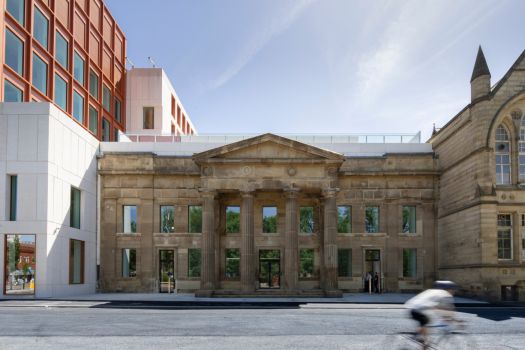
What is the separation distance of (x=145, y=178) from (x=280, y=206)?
9.91 m

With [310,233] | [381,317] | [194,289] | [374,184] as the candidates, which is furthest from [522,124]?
[194,289]

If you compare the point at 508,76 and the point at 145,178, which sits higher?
the point at 508,76

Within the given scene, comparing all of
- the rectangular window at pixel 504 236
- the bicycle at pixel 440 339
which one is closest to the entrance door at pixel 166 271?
the rectangular window at pixel 504 236

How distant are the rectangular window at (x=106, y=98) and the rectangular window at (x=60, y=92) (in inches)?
306

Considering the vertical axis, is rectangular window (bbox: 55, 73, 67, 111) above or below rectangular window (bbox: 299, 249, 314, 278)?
above

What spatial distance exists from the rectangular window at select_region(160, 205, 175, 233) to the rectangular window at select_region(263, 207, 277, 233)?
6.65 meters

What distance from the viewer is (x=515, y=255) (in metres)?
34.2

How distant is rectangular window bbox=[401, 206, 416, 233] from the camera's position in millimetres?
41844

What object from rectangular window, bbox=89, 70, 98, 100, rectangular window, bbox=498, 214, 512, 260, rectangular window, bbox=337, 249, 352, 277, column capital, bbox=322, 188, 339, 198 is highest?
rectangular window, bbox=89, 70, 98, 100

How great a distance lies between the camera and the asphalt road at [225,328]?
15.7 m

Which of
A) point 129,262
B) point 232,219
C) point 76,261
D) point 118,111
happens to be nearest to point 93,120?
point 118,111

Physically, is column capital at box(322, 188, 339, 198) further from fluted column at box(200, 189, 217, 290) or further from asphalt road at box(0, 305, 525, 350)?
asphalt road at box(0, 305, 525, 350)

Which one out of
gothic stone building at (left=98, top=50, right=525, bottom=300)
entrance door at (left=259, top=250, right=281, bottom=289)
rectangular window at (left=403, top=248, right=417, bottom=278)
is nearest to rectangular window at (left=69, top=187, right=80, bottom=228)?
gothic stone building at (left=98, top=50, right=525, bottom=300)

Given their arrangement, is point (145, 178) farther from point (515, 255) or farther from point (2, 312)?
point (515, 255)
